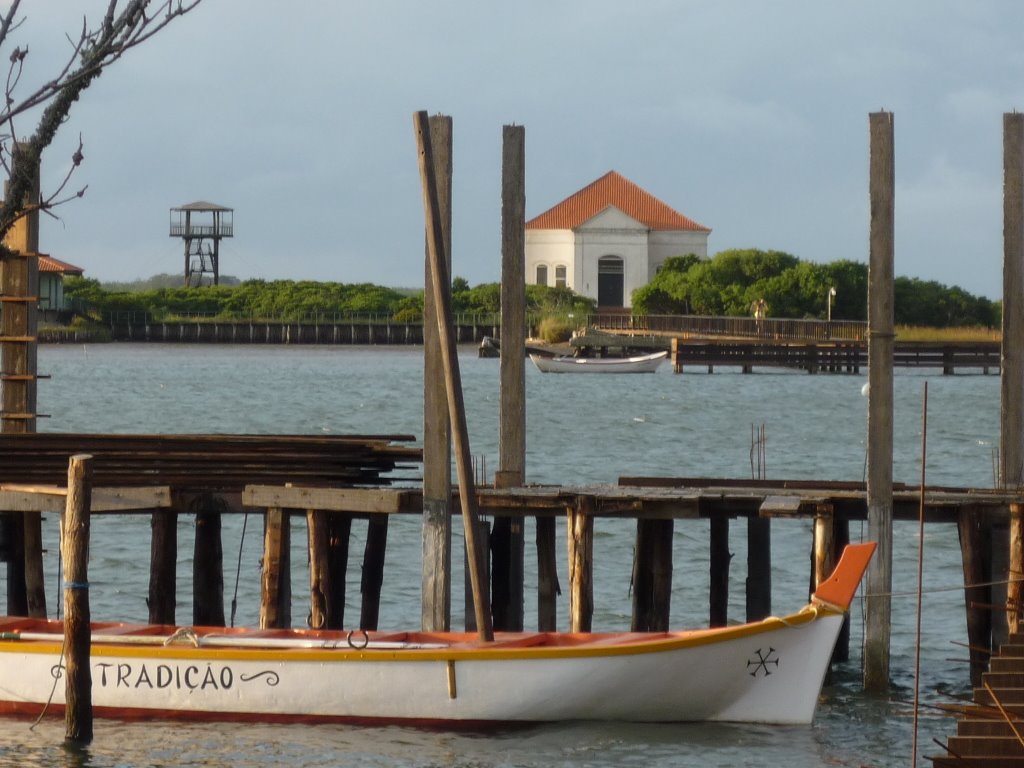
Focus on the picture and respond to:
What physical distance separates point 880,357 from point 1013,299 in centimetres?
220

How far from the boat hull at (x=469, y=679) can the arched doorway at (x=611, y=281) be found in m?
109

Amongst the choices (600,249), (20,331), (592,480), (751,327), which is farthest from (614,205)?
(20,331)

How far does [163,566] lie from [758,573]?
19.2 ft

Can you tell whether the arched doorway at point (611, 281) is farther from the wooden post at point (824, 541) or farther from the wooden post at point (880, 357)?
the wooden post at point (880, 357)

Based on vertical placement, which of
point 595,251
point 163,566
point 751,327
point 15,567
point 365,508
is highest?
point 595,251

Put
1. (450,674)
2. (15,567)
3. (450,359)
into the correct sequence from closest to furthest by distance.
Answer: (450,359) → (450,674) → (15,567)

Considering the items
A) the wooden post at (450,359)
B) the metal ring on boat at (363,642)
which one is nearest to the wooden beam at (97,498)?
the metal ring on boat at (363,642)

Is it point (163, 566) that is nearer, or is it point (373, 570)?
point (163, 566)

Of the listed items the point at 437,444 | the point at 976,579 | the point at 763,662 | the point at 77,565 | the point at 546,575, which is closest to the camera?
the point at 77,565

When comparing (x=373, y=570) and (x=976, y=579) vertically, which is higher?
(x=976, y=579)

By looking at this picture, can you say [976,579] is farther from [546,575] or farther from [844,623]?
[546,575]

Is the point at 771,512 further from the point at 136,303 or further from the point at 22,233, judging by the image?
the point at 136,303

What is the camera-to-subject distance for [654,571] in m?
16.5

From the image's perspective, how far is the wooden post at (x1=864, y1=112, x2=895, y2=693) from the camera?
1445 cm
